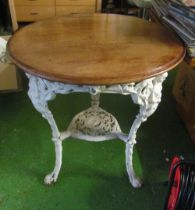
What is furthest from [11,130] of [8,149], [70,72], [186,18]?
[186,18]

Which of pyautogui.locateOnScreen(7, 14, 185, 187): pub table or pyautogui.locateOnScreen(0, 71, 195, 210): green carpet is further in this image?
pyautogui.locateOnScreen(0, 71, 195, 210): green carpet

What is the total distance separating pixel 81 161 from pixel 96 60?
2.09 ft

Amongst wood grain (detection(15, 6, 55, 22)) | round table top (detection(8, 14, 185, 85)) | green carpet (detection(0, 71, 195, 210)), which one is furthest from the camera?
wood grain (detection(15, 6, 55, 22))

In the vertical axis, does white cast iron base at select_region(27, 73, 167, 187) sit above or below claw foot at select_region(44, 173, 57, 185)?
above

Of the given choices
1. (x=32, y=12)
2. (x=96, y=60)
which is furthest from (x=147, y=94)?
(x=32, y=12)

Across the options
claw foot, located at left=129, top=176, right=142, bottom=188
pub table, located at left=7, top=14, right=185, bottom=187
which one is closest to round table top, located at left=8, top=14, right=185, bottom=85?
pub table, located at left=7, top=14, right=185, bottom=187

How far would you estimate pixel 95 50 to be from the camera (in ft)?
2.95

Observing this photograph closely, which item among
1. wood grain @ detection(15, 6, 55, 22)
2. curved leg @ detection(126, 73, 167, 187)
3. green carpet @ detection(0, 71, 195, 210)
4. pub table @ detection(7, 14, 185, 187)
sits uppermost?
pub table @ detection(7, 14, 185, 187)

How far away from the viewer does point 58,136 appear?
1.09m

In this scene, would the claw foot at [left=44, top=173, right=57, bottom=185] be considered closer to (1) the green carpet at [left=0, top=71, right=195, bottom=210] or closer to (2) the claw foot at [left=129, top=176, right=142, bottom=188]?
(1) the green carpet at [left=0, top=71, right=195, bottom=210]

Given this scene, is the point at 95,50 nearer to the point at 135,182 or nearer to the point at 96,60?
the point at 96,60

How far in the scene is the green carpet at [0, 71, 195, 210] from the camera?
1.12 meters

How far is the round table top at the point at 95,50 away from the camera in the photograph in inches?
30.2

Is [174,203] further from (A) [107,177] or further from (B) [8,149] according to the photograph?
(B) [8,149]
